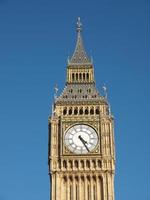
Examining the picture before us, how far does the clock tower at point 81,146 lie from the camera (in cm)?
6631

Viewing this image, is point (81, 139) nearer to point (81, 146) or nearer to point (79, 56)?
point (81, 146)

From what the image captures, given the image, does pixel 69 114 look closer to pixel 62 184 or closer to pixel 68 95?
pixel 68 95

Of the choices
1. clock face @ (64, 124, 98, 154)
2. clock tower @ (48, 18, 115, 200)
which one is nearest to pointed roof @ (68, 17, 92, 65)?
clock tower @ (48, 18, 115, 200)

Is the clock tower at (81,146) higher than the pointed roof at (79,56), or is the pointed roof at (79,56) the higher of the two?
the pointed roof at (79,56)

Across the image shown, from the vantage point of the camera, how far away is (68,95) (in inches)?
2800

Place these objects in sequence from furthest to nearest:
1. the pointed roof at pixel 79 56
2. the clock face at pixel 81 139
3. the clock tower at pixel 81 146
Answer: the pointed roof at pixel 79 56 → the clock face at pixel 81 139 → the clock tower at pixel 81 146

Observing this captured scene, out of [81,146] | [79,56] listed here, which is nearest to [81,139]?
[81,146]

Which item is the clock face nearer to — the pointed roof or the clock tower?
the clock tower

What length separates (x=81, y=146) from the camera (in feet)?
222

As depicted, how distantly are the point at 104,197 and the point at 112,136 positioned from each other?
5982 millimetres

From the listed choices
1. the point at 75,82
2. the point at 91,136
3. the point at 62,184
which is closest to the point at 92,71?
the point at 75,82

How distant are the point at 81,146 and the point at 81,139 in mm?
636

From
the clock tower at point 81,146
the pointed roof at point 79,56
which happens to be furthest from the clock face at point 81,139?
the pointed roof at point 79,56

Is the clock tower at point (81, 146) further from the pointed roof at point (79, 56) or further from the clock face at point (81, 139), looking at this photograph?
the pointed roof at point (79, 56)
